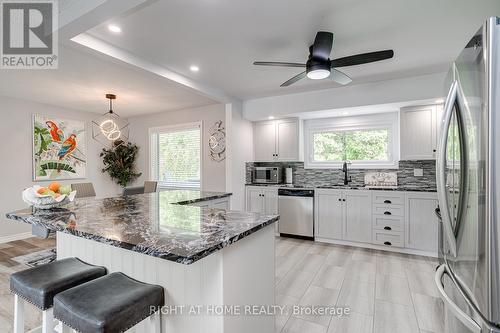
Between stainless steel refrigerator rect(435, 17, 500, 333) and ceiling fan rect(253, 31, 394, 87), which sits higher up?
ceiling fan rect(253, 31, 394, 87)

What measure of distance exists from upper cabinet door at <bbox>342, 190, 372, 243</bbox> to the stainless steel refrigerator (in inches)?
103

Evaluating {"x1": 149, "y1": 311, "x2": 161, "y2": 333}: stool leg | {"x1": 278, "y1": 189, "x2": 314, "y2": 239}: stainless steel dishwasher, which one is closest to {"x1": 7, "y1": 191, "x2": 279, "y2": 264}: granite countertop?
{"x1": 149, "y1": 311, "x2": 161, "y2": 333}: stool leg

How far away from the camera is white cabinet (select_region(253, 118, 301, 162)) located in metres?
4.57

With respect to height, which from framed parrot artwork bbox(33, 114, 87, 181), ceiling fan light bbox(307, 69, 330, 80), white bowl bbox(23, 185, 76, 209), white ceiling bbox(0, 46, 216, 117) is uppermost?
white ceiling bbox(0, 46, 216, 117)

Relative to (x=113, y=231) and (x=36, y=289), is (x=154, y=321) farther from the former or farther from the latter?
(x=36, y=289)

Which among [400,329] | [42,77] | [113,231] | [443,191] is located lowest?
[400,329]

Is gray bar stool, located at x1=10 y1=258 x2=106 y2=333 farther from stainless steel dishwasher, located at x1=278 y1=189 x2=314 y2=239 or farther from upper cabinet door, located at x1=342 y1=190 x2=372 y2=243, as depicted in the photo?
upper cabinet door, located at x1=342 y1=190 x2=372 y2=243

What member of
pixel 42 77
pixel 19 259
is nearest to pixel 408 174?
pixel 42 77

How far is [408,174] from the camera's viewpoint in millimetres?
4008

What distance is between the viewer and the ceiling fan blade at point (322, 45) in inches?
81.4

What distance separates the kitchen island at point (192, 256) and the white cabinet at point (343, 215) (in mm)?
2615

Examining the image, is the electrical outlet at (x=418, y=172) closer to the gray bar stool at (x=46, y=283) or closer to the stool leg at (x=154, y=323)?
the stool leg at (x=154, y=323)

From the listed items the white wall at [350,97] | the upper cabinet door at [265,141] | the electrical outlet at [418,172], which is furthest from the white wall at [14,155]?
the electrical outlet at [418,172]

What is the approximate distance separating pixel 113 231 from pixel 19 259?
322cm
